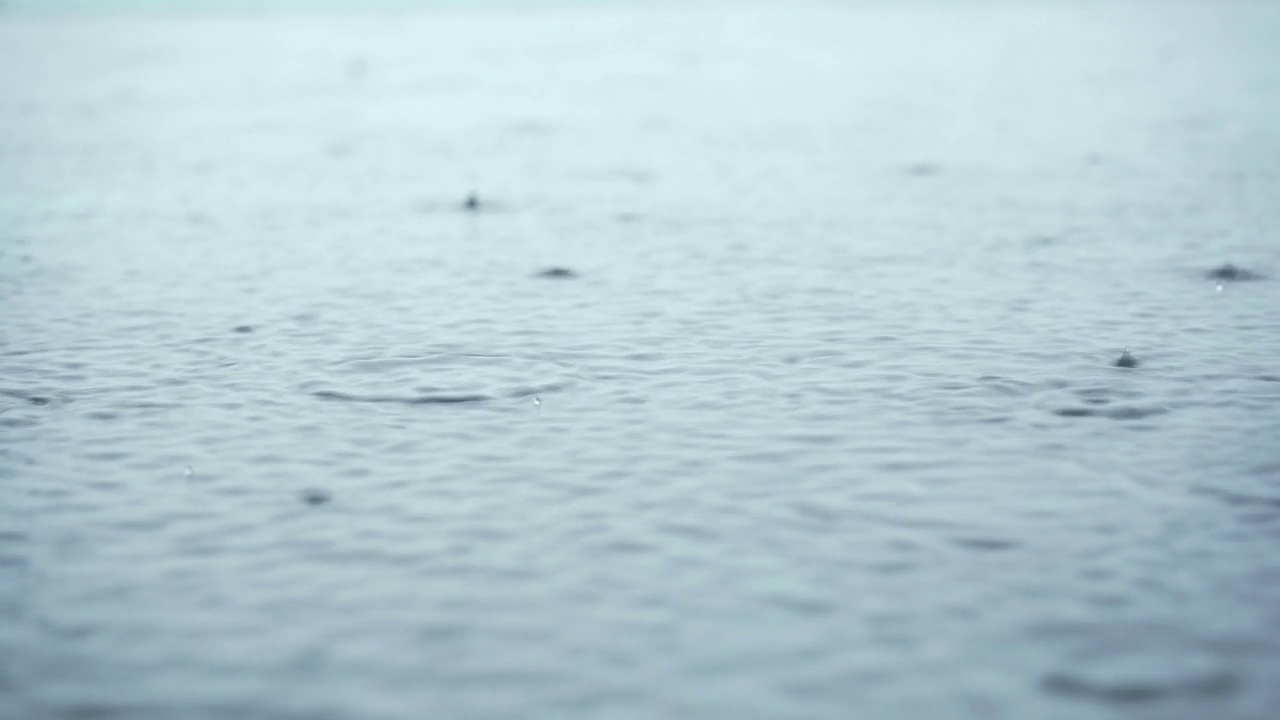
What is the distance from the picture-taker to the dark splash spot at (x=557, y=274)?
1888cm

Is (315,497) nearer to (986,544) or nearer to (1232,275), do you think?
(986,544)

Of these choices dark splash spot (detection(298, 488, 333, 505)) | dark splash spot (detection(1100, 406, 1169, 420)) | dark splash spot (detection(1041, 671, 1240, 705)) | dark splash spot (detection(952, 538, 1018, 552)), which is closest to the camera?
dark splash spot (detection(1041, 671, 1240, 705))

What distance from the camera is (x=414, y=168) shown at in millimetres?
30672

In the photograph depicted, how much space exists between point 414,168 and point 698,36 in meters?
62.1

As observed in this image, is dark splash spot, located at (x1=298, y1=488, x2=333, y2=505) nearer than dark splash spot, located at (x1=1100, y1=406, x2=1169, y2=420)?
Yes

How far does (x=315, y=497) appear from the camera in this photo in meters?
10.9

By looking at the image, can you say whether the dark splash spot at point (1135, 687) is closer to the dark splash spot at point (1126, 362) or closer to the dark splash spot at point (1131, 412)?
the dark splash spot at point (1131, 412)

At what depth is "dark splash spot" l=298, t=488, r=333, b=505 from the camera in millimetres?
10898

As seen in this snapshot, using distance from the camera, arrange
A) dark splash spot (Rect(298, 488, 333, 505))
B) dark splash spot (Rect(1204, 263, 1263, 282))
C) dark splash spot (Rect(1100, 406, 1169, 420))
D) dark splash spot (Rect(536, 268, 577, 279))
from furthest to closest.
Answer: dark splash spot (Rect(536, 268, 577, 279)) → dark splash spot (Rect(1204, 263, 1263, 282)) → dark splash spot (Rect(1100, 406, 1169, 420)) → dark splash spot (Rect(298, 488, 333, 505))

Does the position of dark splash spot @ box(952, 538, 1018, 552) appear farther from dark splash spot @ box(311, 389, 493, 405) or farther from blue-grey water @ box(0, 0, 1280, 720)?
dark splash spot @ box(311, 389, 493, 405)

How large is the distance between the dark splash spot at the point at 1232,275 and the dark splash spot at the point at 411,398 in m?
9.17

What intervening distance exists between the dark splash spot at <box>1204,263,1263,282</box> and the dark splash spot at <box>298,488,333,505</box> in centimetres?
1122

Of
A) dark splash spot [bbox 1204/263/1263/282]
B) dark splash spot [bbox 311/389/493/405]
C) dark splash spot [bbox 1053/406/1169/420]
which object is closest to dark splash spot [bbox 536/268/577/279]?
dark splash spot [bbox 311/389/493/405]

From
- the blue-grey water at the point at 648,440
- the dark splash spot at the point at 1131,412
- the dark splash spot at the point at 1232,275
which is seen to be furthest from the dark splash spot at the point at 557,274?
the dark splash spot at the point at 1131,412
